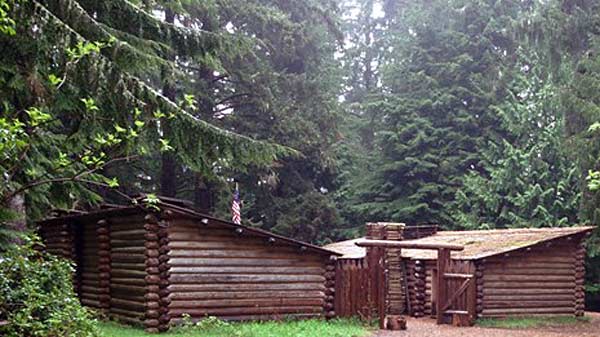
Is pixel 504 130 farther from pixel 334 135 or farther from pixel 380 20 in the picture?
pixel 380 20

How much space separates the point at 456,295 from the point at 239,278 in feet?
21.9

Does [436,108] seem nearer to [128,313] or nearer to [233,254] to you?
[233,254]

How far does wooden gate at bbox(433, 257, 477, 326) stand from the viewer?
19.6 m

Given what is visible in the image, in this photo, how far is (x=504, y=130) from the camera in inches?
1325

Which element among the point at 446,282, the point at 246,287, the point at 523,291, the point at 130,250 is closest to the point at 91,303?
the point at 130,250

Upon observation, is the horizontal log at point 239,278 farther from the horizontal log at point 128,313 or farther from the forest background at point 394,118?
the forest background at point 394,118

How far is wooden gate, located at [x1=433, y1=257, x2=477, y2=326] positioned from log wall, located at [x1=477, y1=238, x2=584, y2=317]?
391mm

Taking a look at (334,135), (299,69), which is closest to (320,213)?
(334,135)

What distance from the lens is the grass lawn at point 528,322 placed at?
1962cm

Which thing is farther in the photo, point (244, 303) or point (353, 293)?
point (353, 293)

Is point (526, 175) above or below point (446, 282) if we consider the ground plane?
above

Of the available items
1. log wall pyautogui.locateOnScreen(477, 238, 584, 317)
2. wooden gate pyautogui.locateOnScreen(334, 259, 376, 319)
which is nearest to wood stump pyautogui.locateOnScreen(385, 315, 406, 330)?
wooden gate pyautogui.locateOnScreen(334, 259, 376, 319)

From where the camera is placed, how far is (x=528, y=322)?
20.2 metres

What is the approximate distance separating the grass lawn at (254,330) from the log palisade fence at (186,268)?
1.54 feet
